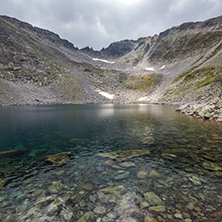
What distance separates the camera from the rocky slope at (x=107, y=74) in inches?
2927

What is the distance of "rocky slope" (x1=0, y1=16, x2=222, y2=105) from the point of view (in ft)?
244

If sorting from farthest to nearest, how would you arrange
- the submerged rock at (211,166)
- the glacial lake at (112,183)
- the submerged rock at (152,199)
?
the submerged rock at (211,166) → the submerged rock at (152,199) → the glacial lake at (112,183)

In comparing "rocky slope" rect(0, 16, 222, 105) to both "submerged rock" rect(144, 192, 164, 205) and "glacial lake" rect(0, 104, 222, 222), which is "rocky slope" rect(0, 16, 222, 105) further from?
"submerged rock" rect(144, 192, 164, 205)

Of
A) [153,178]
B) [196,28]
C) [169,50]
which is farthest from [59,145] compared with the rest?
[196,28]

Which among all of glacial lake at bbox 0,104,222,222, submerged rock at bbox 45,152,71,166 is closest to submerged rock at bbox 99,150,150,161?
glacial lake at bbox 0,104,222,222

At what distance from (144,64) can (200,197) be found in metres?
207

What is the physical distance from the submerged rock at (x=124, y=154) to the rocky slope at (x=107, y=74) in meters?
52.7

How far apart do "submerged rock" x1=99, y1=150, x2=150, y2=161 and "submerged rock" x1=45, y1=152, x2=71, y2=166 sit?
2784 mm

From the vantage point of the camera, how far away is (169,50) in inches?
6732

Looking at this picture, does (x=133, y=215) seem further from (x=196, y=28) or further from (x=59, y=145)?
(x=196, y=28)

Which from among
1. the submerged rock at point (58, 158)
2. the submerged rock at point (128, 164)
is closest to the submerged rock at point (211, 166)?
the submerged rock at point (128, 164)

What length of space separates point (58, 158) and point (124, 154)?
207 inches

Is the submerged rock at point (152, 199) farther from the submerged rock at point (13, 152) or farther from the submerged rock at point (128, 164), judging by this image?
the submerged rock at point (13, 152)

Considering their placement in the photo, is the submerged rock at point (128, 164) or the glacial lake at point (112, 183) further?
the submerged rock at point (128, 164)
